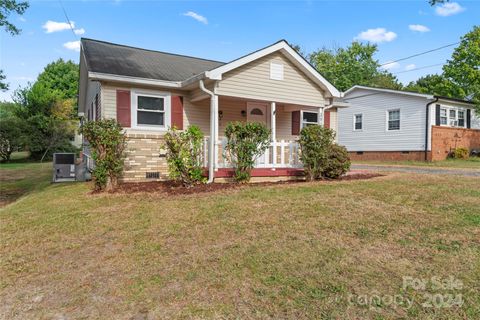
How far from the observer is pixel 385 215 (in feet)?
16.4

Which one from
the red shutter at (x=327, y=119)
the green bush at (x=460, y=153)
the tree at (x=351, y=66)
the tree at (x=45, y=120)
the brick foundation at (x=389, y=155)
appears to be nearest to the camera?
the red shutter at (x=327, y=119)

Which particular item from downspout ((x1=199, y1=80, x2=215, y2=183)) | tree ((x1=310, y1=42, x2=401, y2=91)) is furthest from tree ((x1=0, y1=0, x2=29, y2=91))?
tree ((x1=310, y1=42, x2=401, y2=91))

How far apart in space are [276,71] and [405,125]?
11100 millimetres

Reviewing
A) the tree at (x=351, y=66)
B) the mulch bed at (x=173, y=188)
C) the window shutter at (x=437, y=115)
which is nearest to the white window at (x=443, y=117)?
the window shutter at (x=437, y=115)

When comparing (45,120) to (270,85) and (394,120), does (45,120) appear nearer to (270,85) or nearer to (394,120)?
(270,85)

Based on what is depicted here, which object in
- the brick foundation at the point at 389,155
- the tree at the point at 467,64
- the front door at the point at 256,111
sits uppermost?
the tree at the point at 467,64

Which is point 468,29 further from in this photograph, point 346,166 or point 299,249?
point 299,249

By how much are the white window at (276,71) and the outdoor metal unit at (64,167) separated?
7247mm

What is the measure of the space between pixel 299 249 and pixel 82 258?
2.57 m

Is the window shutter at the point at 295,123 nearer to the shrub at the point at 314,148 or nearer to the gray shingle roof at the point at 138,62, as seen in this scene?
the shrub at the point at 314,148

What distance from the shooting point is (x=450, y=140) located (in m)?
17.6

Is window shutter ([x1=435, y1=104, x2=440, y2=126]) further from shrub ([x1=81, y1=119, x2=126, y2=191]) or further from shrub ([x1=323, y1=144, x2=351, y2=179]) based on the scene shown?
shrub ([x1=81, y1=119, x2=126, y2=191])

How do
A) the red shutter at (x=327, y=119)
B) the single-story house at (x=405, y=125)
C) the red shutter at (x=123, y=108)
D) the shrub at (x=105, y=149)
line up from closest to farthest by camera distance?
the shrub at (x=105, y=149) < the red shutter at (x=123, y=108) < the red shutter at (x=327, y=119) < the single-story house at (x=405, y=125)

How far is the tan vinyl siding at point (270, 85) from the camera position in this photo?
29.3 ft
